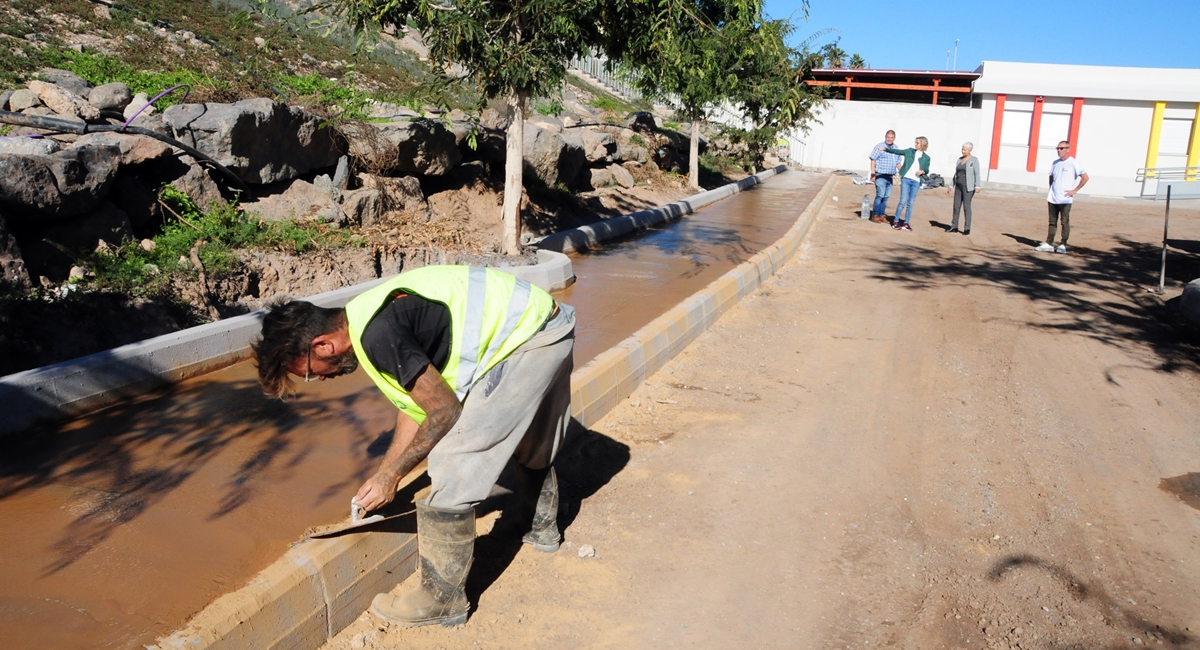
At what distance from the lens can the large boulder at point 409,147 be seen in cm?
A: 1002

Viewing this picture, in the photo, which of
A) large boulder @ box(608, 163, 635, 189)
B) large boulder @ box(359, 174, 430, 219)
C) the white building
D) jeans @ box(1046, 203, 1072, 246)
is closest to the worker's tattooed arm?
large boulder @ box(359, 174, 430, 219)

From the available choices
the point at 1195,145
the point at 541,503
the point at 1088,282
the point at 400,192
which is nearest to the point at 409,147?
the point at 400,192

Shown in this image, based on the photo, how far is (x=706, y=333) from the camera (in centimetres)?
742

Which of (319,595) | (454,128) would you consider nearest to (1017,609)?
(319,595)

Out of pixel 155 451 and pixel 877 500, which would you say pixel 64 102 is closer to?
pixel 155 451

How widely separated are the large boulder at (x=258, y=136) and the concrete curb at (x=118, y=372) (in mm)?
2757

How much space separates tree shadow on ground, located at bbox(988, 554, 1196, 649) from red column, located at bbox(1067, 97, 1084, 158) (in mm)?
35067

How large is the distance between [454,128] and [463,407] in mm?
8995

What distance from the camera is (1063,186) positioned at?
12.4 meters

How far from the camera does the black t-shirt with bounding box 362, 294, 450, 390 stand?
276cm

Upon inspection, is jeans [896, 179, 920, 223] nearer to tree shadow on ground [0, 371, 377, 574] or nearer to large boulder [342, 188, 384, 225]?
large boulder [342, 188, 384, 225]

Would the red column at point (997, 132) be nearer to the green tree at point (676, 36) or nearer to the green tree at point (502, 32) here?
the green tree at point (676, 36)

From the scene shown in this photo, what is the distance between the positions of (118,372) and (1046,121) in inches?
1445

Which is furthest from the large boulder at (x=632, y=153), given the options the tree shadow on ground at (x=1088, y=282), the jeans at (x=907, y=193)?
the tree shadow on ground at (x=1088, y=282)
